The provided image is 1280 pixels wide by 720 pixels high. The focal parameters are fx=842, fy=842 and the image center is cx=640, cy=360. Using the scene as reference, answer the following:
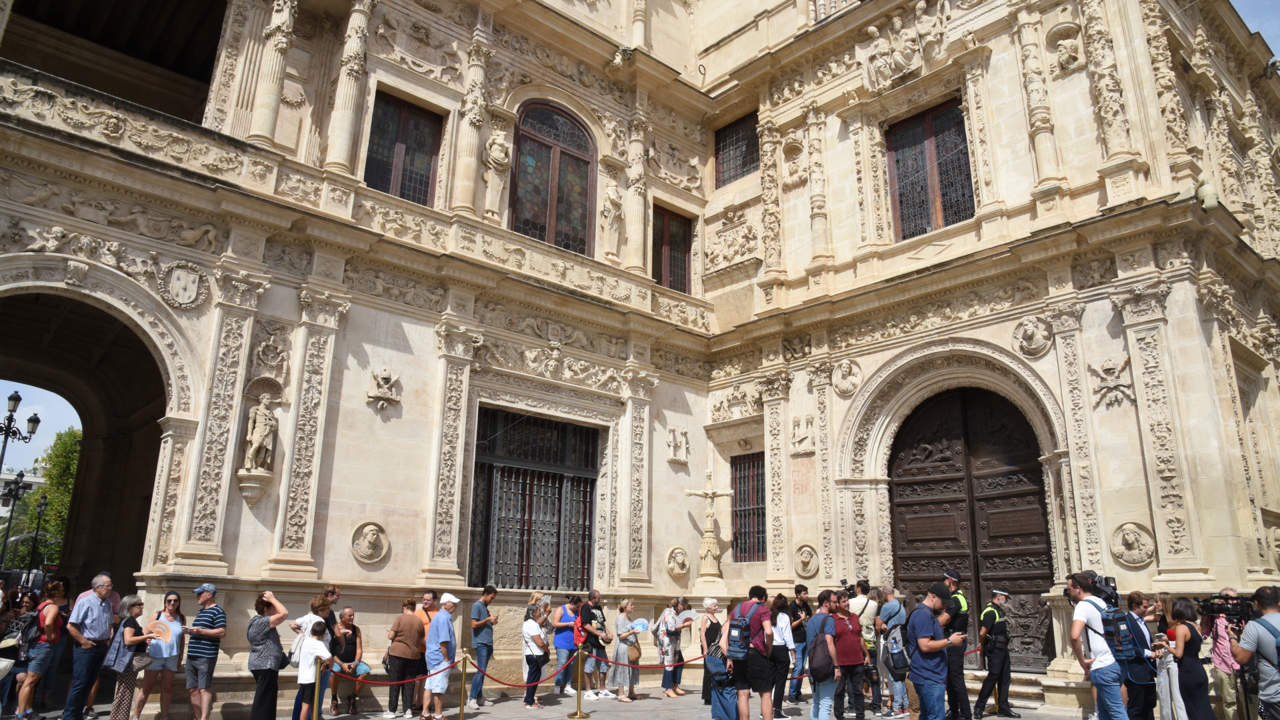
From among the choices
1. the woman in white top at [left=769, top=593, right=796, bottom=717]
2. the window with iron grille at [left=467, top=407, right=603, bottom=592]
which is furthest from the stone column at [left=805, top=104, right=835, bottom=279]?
the woman in white top at [left=769, top=593, right=796, bottom=717]

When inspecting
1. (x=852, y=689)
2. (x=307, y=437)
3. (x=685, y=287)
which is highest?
(x=685, y=287)

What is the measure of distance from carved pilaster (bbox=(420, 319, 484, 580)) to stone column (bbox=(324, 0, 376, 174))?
2833 mm

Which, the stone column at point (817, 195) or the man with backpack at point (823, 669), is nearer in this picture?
the man with backpack at point (823, 669)

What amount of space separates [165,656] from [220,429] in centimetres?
293

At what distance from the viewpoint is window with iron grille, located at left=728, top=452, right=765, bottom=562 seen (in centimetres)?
1511

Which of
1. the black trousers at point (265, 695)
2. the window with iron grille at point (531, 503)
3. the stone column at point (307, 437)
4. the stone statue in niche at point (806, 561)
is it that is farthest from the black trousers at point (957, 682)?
the stone column at point (307, 437)

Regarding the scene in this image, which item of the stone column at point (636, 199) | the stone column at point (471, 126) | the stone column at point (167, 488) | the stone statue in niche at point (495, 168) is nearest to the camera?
the stone column at point (167, 488)

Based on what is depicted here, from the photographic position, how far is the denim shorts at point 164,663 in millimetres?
8621

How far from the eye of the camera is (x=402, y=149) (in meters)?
13.6

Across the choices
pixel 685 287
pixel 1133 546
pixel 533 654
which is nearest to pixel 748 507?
pixel 685 287

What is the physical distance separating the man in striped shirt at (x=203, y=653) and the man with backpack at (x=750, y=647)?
488 centimetres

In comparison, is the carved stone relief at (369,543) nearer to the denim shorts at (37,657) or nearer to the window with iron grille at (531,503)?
the window with iron grille at (531,503)

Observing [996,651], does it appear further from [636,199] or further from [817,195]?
[636,199]

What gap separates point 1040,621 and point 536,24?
12616mm
